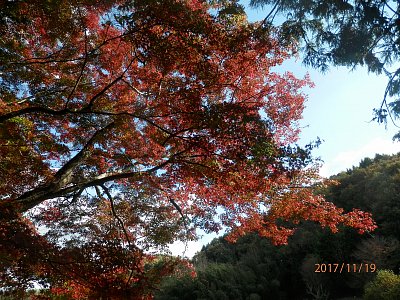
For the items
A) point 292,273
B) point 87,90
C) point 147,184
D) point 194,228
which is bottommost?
point 292,273

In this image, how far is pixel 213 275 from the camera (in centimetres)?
2553

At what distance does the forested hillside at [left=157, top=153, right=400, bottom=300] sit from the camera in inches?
888

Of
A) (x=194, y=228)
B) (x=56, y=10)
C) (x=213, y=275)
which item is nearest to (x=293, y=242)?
(x=213, y=275)

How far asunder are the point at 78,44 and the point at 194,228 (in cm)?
628

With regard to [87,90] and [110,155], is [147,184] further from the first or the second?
[87,90]

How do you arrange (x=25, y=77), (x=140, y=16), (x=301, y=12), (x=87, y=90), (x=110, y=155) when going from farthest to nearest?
(x=110, y=155) → (x=87, y=90) → (x=25, y=77) → (x=301, y=12) → (x=140, y=16)
